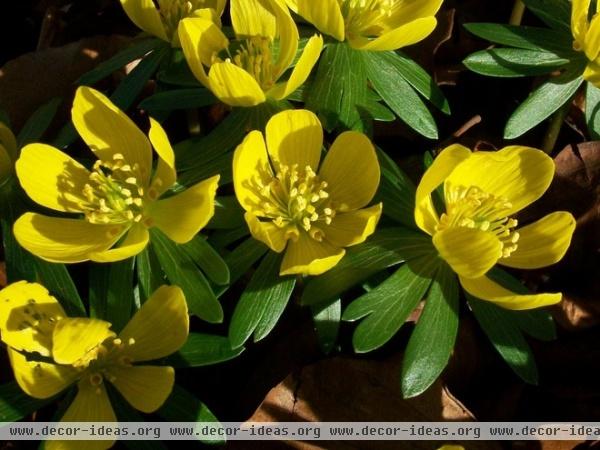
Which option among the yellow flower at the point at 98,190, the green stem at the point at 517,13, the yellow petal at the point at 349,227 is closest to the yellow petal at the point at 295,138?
the yellow petal at the point at 349,227

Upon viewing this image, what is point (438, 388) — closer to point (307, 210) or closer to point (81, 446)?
point (307, 210)

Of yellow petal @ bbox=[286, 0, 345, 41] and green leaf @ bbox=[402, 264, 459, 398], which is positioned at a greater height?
yellow petal @ bbox=[286, 0, 345, 41]

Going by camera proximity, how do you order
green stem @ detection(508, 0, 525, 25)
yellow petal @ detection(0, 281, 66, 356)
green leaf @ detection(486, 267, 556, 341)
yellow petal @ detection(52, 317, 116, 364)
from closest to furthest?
yellow petal @ detection(52, 317, 116, 364)
yellow petal @ detection(0, 281, 66, 356)
green leaf @ detection(486, 267, 556, 341)
green stem @ detection(508, 0, 525, 25)

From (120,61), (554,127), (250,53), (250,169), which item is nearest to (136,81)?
(120,61)

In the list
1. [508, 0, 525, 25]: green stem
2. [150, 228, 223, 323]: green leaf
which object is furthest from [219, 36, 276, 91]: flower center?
[508, 0, 525, 25]: green stem

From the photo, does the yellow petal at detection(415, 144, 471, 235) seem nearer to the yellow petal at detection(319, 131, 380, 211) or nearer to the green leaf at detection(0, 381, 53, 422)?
the yellow petal at detection(319, 131, 380, 211)

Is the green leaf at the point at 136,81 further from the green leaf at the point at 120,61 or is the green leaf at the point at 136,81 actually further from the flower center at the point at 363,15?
the flower center at the point at 363,15
